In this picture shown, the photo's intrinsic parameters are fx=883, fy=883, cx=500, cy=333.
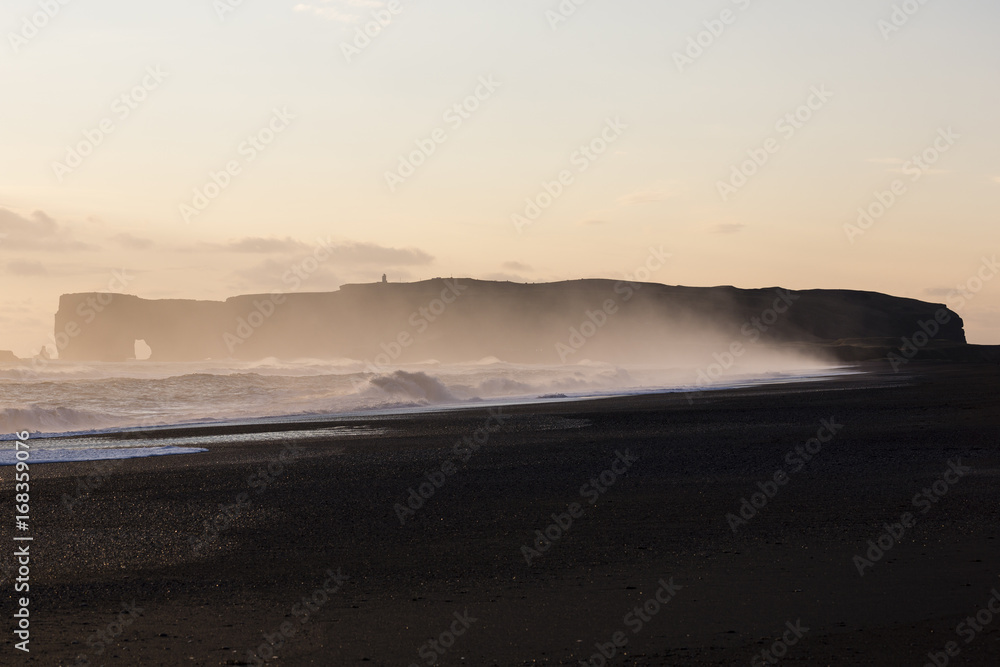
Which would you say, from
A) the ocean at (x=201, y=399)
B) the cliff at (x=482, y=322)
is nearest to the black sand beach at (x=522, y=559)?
the ocean at (x=201, y=399)

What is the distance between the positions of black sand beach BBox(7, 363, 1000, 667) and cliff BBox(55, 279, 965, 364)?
354ft

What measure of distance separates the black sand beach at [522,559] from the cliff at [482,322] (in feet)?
354

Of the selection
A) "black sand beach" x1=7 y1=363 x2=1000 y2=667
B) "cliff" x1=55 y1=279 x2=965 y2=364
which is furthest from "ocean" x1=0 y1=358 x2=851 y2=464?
"cliff" x1=55 y1=279 x2=965 y2=364

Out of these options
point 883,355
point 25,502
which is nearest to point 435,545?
point 25,502

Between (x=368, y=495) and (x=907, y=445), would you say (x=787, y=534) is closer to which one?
(x=368, y=495)

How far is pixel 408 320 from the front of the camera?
13350 centimetres

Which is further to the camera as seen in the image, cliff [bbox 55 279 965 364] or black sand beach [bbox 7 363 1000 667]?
cliff [bbox 55 279 965 364]

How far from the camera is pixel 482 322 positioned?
13962cm

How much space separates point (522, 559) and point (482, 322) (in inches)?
5214

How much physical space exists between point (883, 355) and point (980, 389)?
73467mm

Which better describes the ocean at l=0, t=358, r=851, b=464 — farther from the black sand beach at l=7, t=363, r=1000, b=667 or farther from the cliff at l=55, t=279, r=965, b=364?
the cliff at l=55, t=279, r=965, b=364

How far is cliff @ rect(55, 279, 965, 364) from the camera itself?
123m

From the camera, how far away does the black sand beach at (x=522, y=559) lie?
5211mm

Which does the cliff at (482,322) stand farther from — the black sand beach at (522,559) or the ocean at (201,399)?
the black sand beach at (522,559)
